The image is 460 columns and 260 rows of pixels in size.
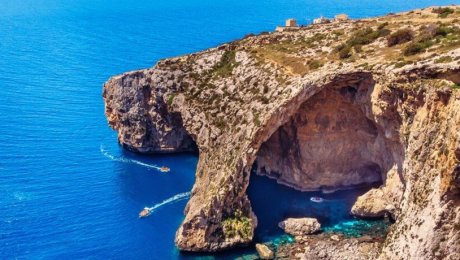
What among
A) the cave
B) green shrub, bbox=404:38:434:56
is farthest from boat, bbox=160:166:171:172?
green shrub, bbox=404:38:434:56

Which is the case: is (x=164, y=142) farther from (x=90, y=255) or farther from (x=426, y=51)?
(x=426, y=51)

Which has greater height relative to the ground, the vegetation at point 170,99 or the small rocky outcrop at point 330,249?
the vegetation at point 170,99

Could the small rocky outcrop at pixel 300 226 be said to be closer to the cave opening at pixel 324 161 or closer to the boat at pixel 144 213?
the cave opening at pixel 324 161

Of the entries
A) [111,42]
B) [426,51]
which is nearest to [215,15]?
[111,42]

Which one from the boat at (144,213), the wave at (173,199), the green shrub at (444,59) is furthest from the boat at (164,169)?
the green shrub at (444,59)

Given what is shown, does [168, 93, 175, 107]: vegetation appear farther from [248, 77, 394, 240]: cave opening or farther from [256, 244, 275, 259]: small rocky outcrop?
[256, 244, 275, 259]: small rocky outcrop

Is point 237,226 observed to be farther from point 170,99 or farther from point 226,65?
point 226,65
